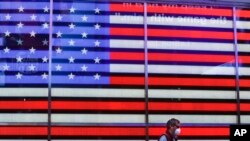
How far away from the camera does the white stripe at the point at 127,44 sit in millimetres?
12422

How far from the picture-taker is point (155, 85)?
489 inches

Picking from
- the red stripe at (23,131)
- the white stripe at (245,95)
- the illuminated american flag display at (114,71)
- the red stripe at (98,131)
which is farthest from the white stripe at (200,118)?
the red stripe at (23,131)

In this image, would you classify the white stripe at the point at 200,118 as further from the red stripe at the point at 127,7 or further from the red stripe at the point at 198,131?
the red stripe at the point at 127,7

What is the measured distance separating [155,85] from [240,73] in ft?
7.42

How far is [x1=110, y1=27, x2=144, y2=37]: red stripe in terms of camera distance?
1248 cm

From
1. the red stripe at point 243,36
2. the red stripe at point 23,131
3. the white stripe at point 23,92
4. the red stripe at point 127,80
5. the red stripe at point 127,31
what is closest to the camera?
the red stripe at point 23,131

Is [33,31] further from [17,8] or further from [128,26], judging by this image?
[128,26]

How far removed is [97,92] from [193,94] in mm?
2387

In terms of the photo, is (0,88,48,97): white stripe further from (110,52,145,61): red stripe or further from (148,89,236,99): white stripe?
(148,89,236,99): white stripe

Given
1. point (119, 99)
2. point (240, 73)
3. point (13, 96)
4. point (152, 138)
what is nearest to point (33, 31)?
point (13, 96)

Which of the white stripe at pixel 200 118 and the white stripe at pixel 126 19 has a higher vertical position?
the white stripe at pixel 126 19

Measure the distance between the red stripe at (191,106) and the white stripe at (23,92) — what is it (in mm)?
2595

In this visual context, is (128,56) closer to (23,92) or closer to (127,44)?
(127,44)

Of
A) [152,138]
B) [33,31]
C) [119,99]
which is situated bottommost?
[152,138]
